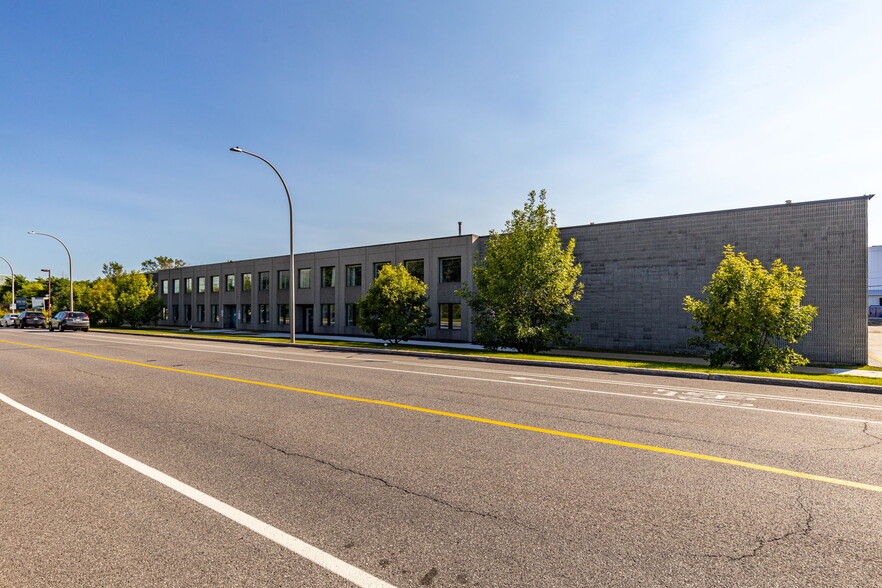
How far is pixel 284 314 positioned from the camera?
40562 mm

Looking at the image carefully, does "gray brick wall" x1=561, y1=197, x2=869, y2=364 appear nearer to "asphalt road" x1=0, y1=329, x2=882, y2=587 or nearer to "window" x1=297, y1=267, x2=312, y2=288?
"asphalt road" x1=0, y1=329, x2=882, y2=587

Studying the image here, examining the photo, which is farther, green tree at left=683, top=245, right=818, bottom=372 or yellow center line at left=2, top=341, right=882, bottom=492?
green tree at left=683, top=245, right=818, bottom=372

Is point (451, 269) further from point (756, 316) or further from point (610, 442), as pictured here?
point (610, 442)

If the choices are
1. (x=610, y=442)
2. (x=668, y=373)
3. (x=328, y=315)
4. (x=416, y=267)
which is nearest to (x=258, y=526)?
(x=610, y=442)

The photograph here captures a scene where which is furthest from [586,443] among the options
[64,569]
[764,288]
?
[764,288]

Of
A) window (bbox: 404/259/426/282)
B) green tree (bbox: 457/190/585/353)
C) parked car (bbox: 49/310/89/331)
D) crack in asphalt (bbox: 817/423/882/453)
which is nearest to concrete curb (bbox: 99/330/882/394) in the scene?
green tree (bbox: 457/190/585/353)

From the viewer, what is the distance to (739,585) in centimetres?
288

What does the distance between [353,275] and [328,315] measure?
15.0 feet

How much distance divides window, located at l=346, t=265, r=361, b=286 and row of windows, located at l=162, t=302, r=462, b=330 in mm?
1728

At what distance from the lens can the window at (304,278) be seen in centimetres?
3856

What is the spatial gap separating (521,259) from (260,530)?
17.8 meters

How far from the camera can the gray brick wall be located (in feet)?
59.0

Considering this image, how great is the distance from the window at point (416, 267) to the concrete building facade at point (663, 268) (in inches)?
3.4

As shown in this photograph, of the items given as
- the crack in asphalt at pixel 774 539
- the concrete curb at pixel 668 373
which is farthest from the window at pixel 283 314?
the crack in asphalt at pixel 774 539
